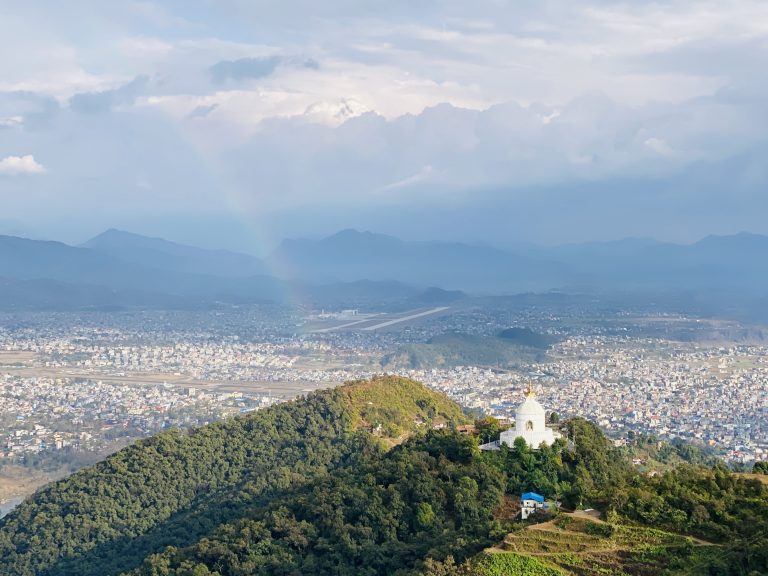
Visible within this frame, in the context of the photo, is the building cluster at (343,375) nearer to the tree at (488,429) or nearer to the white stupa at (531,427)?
the tree at (488,429)

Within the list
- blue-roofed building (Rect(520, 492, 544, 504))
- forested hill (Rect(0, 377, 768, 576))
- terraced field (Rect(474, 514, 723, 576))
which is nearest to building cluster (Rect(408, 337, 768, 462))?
forested hill (Rect(0, 377, 768, 576))

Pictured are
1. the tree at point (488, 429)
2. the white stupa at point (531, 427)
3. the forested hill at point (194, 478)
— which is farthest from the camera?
the forested hill at point (194, 478)

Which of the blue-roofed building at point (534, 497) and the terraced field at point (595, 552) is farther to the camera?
the blue-roofed building at point (534, 497)

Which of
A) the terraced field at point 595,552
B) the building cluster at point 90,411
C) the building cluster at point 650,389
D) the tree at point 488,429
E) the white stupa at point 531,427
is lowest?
the building cluster at point 90,411

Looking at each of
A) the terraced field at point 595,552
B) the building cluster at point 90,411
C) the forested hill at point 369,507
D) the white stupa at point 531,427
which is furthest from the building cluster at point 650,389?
the terraced field at point 595,552

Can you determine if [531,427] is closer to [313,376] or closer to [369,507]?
[369,507]

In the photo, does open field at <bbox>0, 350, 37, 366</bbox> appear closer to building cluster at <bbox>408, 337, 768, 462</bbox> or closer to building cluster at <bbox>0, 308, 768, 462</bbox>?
building cluster at <bbox>0, 308, 768, 462</bbox>

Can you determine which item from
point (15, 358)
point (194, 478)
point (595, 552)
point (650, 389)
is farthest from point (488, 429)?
point (15, 358)
